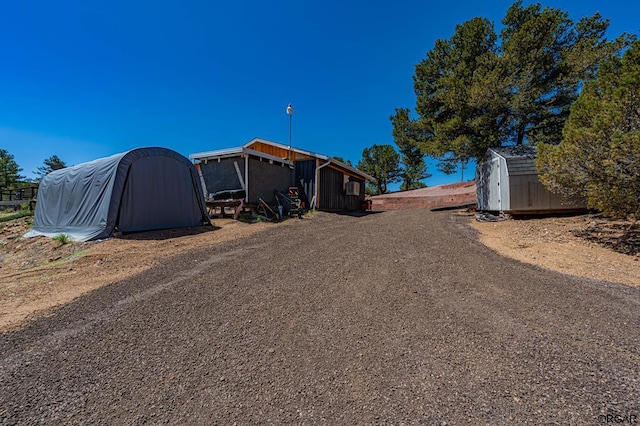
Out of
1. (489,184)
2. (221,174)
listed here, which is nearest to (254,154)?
(221,174)

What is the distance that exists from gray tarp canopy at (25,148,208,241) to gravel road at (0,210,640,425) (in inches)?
163

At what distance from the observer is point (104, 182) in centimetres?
700

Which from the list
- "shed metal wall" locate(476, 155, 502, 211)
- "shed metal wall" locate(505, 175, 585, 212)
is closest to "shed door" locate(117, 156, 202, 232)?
"shed metal wall" locate(505, 175, 585, 212)

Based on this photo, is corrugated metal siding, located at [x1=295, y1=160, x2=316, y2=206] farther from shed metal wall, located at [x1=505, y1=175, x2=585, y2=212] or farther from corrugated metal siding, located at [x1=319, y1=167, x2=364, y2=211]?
shed metal wall, located at [x1=505, y1=175, x2=585, y2=212]

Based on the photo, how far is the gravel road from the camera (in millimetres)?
1505

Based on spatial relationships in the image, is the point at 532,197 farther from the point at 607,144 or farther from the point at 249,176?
the point at 249,176

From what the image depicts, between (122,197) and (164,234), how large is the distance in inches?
54.7

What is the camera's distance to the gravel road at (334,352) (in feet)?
4.94

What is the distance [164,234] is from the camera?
23.2ft

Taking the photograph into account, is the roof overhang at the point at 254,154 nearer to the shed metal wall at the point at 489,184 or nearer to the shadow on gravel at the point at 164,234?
the shadow on gravel at the point at 164,234

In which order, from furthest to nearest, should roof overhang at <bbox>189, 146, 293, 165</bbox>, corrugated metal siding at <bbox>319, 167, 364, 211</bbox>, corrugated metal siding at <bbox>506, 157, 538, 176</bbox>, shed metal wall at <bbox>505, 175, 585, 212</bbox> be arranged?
corrugated metal siding at <bbox>319, 167, 364, 211</bbox> < roof overhang at <bbox>189, 146, 293, 165</bbox> < corrugated metal siding at <bbox>506, 157, 538, 176</bbox> < shed metal wall at <bbox>505, 175, 585, 212</bbox>

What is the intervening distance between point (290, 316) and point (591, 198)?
6.55 m

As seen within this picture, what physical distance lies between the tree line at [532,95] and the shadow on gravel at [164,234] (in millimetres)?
9023

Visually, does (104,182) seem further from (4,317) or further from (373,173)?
(373,173)
